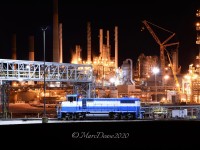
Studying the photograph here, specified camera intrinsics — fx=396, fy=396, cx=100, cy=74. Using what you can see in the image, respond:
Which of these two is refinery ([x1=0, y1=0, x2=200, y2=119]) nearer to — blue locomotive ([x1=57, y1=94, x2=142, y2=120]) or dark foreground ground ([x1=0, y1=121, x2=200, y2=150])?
blue locomotive ([x1=57, y1=94, x2=142, y2=120])

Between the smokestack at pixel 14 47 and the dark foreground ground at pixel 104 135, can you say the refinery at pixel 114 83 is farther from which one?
the dark foreground ground at pixel 104 135

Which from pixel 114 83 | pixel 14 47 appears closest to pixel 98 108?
pixel 114 83

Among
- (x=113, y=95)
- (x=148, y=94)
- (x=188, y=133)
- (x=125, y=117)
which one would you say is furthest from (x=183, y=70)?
(x=188, y=133)

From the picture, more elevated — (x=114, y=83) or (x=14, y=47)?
(x=14, y=47)

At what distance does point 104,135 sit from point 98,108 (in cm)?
2634

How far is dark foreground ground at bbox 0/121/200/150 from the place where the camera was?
2729cm

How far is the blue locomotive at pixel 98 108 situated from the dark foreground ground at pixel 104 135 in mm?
24261

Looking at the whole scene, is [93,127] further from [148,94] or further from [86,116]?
[148,94]

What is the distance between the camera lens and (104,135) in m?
28.3

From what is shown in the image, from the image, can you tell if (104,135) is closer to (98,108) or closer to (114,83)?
(98,108)

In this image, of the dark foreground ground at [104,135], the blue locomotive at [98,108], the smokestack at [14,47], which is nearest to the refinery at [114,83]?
the smokestack at [14,47]

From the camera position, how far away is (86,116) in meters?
53.5

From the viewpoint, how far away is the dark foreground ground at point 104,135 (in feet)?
89.5

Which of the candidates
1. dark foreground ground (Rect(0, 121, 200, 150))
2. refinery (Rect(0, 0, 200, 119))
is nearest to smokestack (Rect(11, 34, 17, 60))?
refinery (Rect(0, 0, 200, 119))
